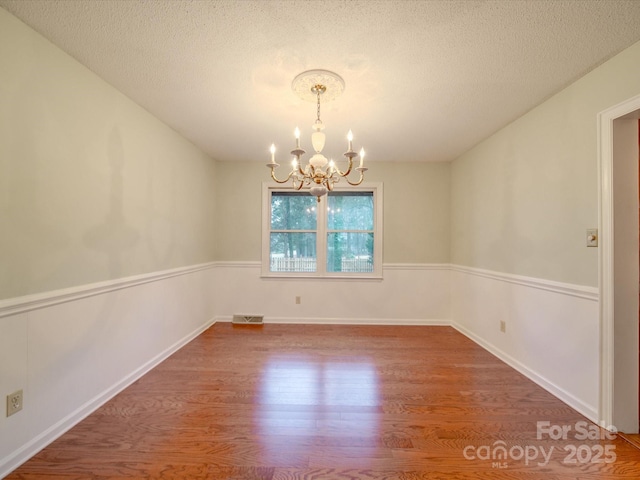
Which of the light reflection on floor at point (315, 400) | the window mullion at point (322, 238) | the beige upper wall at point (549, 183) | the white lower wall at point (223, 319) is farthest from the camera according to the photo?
the window mullion at point (322, 238)

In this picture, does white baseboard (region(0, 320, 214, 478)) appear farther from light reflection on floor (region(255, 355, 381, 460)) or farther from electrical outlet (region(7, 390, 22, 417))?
light reflection on floor (region(255, 355, 381, 460))

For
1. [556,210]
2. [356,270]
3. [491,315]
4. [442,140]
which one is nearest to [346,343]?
[356,270]

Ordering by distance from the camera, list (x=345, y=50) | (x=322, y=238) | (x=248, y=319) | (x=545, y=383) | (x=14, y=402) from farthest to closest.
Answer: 1. (x=322, y=238)
2. (x=248, y=319)
3. (x=545, y=383)
4. (x=345, y=50)
5. (x=14, y=402)

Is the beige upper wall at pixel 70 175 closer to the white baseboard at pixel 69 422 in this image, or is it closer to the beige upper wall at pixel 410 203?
the white baseboard at pixel 69 422

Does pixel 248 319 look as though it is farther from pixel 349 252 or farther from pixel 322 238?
pixel 349 252

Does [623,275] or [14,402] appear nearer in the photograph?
[14,402]

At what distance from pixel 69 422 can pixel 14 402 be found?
0.44 metres

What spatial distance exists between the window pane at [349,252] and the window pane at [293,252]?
0.90ft

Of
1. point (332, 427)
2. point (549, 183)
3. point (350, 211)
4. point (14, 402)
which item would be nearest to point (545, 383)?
point (549, 183)

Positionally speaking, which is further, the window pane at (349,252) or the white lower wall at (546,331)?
the window pane at (349,252)

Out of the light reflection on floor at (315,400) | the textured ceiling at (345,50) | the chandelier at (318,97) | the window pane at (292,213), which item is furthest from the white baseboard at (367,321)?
the textured ceiling at (345,50)

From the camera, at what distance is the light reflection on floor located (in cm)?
181

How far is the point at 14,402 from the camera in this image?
1.52 meters

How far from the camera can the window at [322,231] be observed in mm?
4367
